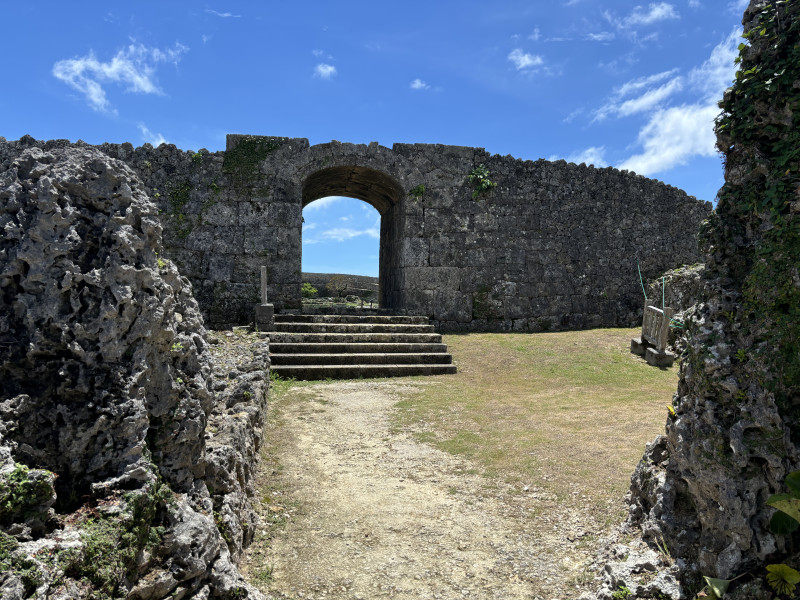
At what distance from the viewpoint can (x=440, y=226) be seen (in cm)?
1266

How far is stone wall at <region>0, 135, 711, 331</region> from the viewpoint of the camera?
11.7 meters

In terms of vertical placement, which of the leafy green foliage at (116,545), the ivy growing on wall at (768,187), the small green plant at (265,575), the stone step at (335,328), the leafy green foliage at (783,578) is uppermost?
the ivy growing on wall at (768,187)

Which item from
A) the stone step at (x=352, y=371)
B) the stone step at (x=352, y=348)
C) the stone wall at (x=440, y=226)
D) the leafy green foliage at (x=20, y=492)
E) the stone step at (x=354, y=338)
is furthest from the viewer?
the stone wall at (x=440, y=226)

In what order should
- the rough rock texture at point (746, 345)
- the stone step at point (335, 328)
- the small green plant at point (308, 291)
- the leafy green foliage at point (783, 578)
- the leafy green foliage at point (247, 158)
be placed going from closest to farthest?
the leafy green foliage at point (783, 578) → the rough rock texture at point (746, 345) → the stone step at point (335, 328) → the leafy green foliage at point (247, 158) → the small green plant at point (308, 291)

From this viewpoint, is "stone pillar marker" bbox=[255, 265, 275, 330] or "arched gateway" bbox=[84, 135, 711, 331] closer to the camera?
"stone pillar marker" bbox=[255, 265, 275, 330]

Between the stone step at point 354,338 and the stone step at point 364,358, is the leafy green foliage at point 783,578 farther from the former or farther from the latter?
the stone step at point 354,338

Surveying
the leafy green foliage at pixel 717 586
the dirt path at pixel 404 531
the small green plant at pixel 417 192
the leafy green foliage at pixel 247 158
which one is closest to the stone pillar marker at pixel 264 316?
the leafy green foliage at pixel 247 158

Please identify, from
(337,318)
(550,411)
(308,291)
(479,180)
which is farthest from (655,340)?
(308,291)

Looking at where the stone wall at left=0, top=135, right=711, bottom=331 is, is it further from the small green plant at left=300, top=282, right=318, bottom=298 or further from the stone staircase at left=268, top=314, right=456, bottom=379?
the small green plant at left=300, top=282, right=318, bottom=298

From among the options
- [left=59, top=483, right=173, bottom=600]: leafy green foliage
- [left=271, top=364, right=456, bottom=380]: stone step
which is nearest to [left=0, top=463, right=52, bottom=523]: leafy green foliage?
[left=59, top=483, right=173, bottom=600]: leafy green foliage

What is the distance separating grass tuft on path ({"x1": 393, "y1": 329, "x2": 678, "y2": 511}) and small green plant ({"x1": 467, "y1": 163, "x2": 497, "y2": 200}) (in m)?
3.89

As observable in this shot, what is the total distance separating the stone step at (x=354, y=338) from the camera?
9.78 metres

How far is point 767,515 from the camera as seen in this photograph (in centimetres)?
246

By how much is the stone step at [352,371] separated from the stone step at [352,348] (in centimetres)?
64
